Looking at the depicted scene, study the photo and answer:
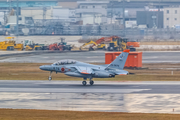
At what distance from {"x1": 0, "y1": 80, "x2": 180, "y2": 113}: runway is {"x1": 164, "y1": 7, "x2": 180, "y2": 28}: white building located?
142629mm

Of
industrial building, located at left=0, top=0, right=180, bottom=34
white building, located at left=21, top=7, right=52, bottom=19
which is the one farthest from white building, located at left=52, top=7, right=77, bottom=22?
white building, located at left=21, top=7, right=52, bottom=19

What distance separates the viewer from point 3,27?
156 m

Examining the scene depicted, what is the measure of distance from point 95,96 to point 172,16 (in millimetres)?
154867

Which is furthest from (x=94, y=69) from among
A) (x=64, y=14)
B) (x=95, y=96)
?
(x=64, y=14)

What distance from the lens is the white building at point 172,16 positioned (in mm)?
174000

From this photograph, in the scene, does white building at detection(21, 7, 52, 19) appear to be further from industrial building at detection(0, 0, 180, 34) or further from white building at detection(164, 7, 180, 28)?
white building at detection(164, 7, 180, 28)

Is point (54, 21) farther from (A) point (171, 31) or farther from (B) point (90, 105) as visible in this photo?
(B) point (90, 105)

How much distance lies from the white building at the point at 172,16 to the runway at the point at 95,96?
14263 cm

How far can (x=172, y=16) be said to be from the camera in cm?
17562

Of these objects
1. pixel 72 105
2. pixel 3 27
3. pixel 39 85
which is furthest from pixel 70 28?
pixel 72 105

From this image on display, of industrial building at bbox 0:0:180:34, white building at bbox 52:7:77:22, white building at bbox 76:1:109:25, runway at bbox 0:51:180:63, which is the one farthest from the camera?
white building at bbox 52:7:77:22

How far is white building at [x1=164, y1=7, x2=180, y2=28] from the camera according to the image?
174 m

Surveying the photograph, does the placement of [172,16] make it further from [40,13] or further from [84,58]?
[84,58]

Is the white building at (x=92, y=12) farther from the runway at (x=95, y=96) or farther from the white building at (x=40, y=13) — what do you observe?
the runway at (x=95, y=96)
